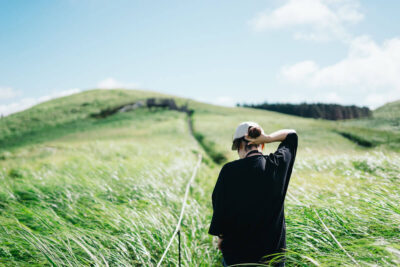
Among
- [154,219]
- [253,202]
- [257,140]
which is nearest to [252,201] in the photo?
[253,202]

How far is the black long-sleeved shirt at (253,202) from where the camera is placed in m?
2.31

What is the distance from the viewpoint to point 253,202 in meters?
2.33

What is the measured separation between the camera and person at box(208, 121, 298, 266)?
2318 millimetres

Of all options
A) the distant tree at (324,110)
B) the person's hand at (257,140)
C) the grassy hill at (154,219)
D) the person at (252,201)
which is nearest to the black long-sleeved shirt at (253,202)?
the person at (252,201)

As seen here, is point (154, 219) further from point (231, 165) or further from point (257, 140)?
point (257, 140)

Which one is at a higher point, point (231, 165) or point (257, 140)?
point (257, 140)

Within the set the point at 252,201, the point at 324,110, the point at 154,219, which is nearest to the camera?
the point at 252,201

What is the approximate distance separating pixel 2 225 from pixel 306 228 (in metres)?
4.15

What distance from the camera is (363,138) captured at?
2142 cm

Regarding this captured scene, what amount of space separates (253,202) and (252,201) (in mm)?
15

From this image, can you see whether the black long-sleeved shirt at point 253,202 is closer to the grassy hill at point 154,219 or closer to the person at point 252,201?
the person at point 252,201

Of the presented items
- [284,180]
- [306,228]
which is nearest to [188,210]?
[306,228]

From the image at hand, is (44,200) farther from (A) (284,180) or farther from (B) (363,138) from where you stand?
(B) (363,138)

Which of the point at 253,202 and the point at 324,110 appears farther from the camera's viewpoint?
the point at 324,110
